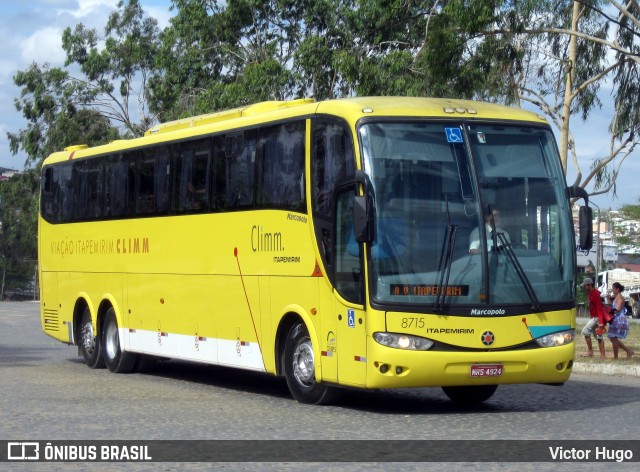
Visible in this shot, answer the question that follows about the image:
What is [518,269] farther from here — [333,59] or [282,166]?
[333,59]

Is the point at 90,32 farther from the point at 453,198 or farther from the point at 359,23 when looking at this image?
the point at 453,198

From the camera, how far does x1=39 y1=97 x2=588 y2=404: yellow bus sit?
1277 centimetres

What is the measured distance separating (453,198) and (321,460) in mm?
4334

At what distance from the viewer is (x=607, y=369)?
2052 centimetres

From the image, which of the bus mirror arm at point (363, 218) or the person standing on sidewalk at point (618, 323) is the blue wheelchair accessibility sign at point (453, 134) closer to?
the bus mirror arm at point (363, 218)

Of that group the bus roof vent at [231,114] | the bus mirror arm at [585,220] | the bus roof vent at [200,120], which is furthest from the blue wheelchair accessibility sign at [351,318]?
the bus roof vent at [200,120]

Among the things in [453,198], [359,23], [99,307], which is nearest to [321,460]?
[453,198]

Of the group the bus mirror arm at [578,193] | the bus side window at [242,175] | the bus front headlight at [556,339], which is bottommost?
the bus front headlight at [556,339]

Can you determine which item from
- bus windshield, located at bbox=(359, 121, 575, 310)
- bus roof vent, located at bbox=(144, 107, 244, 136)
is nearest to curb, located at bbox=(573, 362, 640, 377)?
bus windshield, located at bbox=(359, 121, 575, 310)

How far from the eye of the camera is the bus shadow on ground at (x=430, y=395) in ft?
46.1

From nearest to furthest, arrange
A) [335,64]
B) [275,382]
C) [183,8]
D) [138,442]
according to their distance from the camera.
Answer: [138,442] → [275,382] → [335,64] → [183,8]

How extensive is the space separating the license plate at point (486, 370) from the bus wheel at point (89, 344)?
897 cm

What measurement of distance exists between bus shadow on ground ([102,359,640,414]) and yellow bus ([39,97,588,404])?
505 millimetres

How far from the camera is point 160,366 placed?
68.6ft
